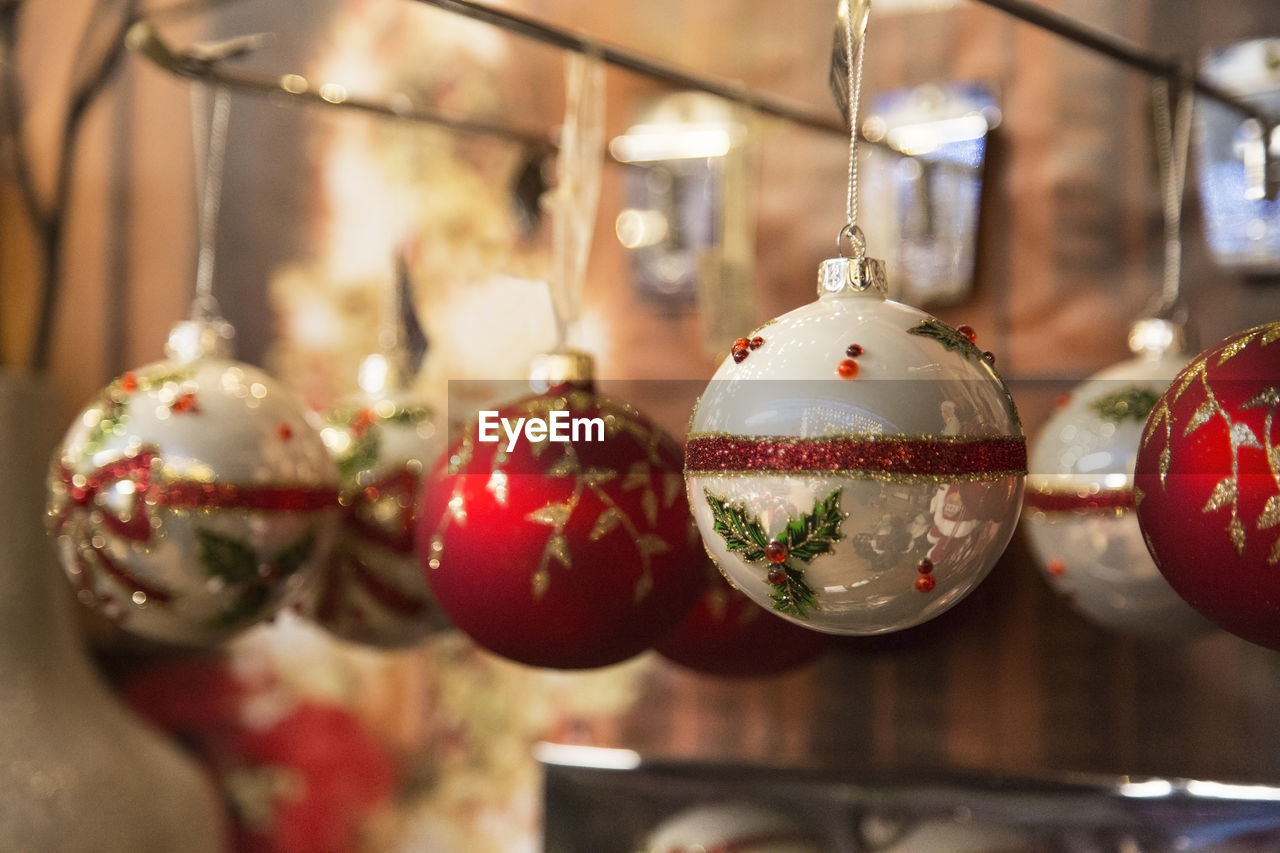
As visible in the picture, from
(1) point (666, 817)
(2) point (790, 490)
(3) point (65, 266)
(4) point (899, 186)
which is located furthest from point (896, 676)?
(3) point (65, 266)

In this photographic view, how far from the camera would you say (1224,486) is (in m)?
0.64

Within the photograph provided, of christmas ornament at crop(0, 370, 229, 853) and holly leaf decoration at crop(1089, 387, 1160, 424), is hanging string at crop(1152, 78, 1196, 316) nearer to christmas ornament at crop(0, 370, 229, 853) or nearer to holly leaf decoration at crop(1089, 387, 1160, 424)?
holly leaf decoration at crop(1089, 387, 1160, 424)

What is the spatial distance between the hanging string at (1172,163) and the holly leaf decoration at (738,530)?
548mm

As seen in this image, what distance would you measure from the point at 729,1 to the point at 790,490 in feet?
3.30

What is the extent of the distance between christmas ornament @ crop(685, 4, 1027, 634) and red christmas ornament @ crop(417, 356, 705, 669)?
0.15 m

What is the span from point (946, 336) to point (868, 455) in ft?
0.29

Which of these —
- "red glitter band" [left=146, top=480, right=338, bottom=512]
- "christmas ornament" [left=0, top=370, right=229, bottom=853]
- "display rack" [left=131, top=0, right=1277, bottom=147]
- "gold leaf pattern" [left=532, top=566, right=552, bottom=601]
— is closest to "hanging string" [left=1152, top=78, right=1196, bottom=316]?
Result: "display rack" [left=131, top=0, right=1277, bottom=147]

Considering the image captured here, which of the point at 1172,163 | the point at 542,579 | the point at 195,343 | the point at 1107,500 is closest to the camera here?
the point at 542,579

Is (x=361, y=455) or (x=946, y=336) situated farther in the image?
(x=361, y=455)

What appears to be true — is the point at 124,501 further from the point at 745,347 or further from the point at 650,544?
the point at 745,347

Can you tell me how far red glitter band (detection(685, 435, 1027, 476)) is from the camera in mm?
606

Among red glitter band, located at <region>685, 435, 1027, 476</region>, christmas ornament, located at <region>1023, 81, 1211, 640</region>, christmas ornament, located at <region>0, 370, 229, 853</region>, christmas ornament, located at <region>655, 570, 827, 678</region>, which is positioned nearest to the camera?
red glitter band, located at <region>685, 435, 1027, 476</region>

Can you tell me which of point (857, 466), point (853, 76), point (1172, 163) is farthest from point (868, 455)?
point (1172, 163)

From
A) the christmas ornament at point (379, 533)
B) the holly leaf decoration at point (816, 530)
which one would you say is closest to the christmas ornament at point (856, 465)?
the holly leaf decoration at point (816, 530)
